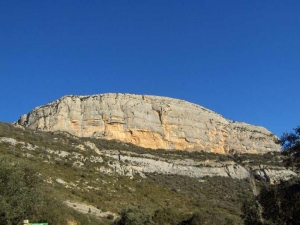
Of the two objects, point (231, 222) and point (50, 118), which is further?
point (50, 118)

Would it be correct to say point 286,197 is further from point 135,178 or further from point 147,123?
point 147,123

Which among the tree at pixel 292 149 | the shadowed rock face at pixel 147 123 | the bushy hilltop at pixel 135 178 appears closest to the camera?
the tree at pixel 292 149

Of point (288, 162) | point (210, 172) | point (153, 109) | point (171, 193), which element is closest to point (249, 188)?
point (210, 172)

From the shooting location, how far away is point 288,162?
15.9m

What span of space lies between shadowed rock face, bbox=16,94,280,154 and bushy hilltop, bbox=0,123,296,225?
5.40 metres

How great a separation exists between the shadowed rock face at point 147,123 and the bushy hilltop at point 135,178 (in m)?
5.40

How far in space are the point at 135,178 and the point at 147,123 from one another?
128 ft

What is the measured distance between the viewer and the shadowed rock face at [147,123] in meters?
96.6

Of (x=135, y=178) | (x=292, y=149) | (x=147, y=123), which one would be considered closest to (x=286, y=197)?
(x=292, y=149)

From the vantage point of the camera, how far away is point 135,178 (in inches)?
2490

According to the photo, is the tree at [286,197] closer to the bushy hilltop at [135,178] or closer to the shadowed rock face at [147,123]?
the bushy hilltop at [135,178]

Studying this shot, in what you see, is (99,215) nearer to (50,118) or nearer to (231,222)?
(231,222)

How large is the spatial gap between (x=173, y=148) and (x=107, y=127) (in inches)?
787

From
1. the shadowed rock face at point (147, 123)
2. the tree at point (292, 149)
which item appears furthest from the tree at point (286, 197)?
the shadowed rock face at point (147, 123)
